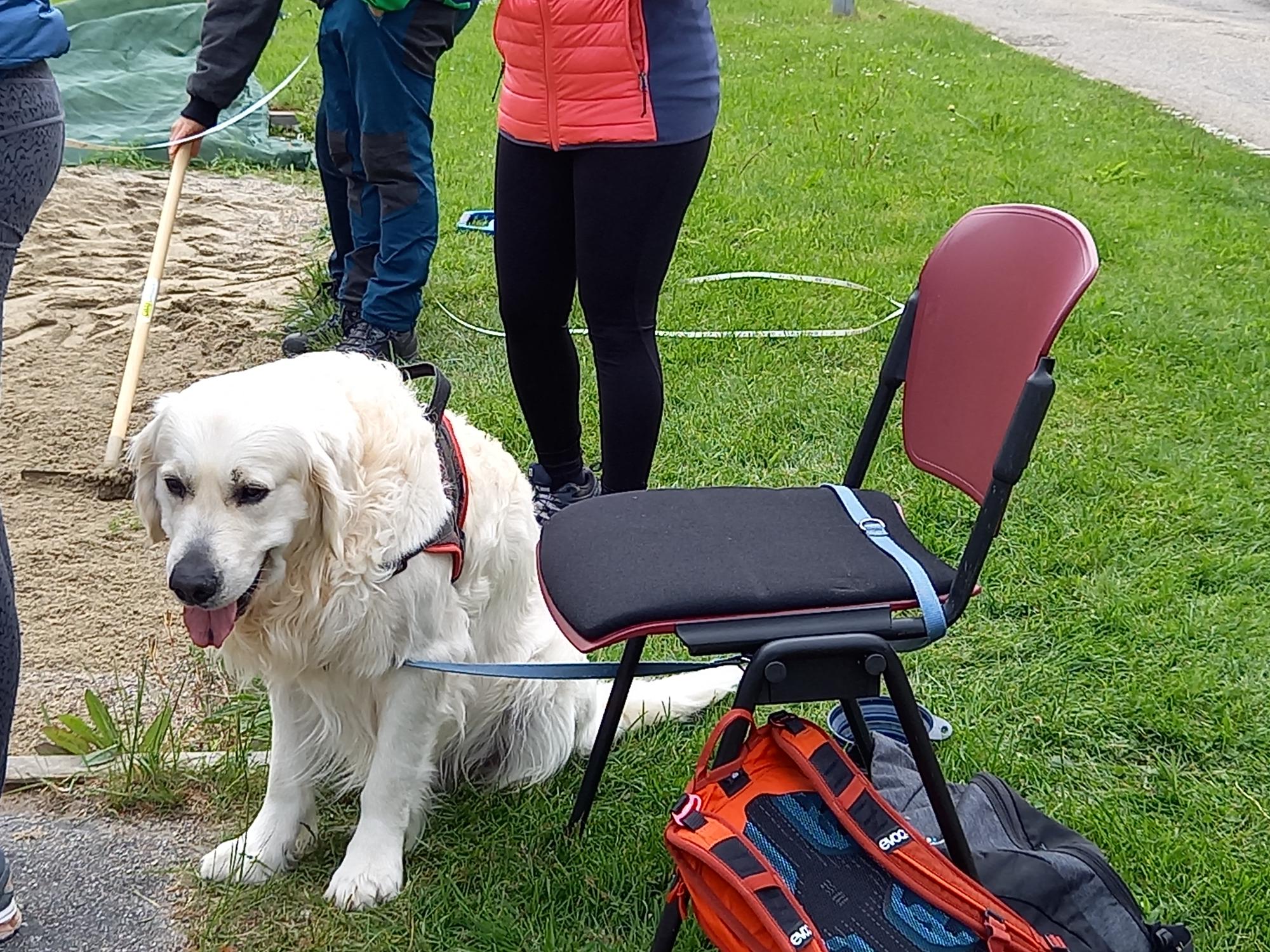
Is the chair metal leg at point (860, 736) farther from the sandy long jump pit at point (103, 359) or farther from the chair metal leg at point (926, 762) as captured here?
the sandy long jump pit at point (103, 359)

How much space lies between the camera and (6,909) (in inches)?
84.3

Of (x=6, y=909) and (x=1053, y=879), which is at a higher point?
(x=1053, y=879)

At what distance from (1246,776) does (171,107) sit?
7.88m

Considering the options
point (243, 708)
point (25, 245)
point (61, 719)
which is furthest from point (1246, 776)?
point (25, 245)

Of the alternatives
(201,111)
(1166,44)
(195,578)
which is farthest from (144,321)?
(1166,44)

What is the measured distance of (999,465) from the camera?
6.09 feet

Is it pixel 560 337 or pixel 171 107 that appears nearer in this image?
pixel 560 337

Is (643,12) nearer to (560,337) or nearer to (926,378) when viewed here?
(560,337)

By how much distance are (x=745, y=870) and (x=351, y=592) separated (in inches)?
33.2

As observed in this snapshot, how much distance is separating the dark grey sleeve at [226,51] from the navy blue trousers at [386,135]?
0.41 meters

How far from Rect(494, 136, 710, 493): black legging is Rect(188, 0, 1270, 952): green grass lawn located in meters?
0.09

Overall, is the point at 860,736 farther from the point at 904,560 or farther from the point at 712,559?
the point at 712,559

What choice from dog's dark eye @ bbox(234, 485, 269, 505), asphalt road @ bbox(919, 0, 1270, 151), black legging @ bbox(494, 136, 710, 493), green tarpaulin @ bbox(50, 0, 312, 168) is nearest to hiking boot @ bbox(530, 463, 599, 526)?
black legging @ bbox(494, 136, 710, 493)

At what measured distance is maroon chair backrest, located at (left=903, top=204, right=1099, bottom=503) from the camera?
194 centimetres
